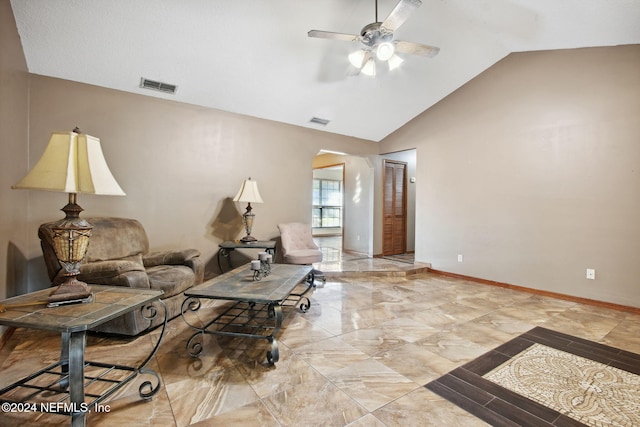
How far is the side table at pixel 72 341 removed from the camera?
1.34 meters

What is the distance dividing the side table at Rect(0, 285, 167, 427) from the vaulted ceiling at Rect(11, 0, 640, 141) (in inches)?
103

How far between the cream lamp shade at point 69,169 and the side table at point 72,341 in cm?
63

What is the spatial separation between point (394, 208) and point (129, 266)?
5.32 metres

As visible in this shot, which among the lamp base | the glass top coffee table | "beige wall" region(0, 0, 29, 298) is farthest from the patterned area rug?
"beige wall" region(0, 0, 29, 298)

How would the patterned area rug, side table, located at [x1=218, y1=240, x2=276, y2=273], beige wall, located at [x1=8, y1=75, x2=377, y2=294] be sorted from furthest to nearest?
side table, located at [x1=218, y1=240, x2=276, y2=273], beige wall, located at [x1=8, y1=75, x2=377, y2=294], the patterned area rug

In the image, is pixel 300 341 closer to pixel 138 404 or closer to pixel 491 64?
pixel 138 404

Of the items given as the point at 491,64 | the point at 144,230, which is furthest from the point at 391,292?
the point at 491,64

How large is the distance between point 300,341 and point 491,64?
16.0ft

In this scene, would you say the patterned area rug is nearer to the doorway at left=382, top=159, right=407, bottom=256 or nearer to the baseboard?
the baseboard

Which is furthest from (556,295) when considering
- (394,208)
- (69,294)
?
(69,294)

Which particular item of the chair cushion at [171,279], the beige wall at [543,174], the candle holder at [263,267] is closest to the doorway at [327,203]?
the beige wall at [543,174]

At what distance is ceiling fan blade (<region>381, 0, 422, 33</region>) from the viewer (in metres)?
2.19

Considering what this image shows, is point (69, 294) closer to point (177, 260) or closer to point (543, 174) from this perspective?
point (177, 260)

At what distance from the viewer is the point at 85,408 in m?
1.38
